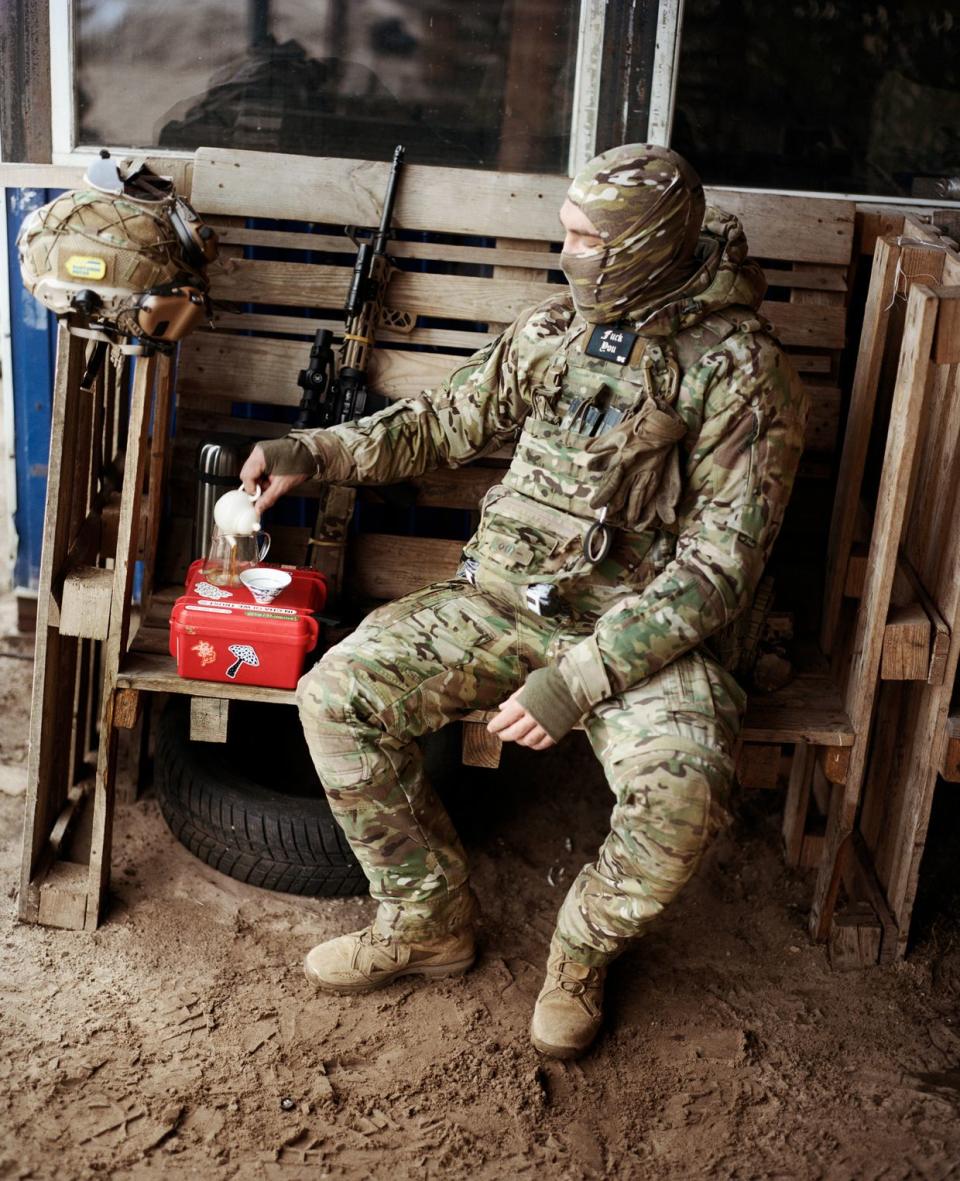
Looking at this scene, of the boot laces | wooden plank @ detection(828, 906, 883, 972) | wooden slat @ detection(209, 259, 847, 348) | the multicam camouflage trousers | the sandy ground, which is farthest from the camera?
wooden slat @ detection(209, 259, 847, 348)

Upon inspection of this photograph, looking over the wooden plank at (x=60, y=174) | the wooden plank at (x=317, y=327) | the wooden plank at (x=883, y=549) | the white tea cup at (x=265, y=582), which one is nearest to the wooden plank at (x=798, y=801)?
the wooden plank at (x=883, y=549)

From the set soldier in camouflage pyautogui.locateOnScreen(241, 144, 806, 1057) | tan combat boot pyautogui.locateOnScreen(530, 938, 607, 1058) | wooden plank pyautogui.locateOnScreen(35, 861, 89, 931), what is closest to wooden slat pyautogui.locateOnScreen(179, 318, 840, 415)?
soldier in camouflage pyautogui.locateOnScreen(241, 144, 806, 1057)

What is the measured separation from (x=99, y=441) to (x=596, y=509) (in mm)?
1511

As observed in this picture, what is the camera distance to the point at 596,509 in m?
3.18

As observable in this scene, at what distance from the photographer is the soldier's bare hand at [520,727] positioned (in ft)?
9.92

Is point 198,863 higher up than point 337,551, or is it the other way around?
point 337,551

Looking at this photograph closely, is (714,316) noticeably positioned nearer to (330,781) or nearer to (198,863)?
(330,781)

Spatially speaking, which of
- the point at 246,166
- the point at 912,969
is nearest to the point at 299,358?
the point at 246,166

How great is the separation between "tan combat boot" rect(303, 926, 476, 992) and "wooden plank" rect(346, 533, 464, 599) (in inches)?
43.0

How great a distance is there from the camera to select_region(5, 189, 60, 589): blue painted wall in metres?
4.42

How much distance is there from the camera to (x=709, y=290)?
3148 mm

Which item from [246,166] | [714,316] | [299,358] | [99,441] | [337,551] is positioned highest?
[246,166]

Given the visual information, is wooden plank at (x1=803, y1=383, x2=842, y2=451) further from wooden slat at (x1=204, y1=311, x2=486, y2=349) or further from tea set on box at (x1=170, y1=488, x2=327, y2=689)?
tea set on box at (x1=170, y1=488, x2=327, y2=689)

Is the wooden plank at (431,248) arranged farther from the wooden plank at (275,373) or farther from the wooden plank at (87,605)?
the wooden plank at (87,605)
